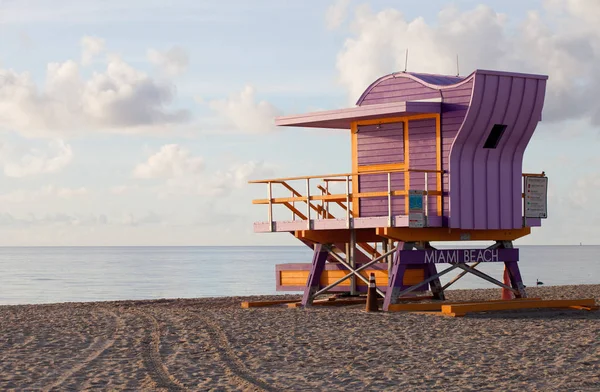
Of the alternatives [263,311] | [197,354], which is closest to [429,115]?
[263,311]

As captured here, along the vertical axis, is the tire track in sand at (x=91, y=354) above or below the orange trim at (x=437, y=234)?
below

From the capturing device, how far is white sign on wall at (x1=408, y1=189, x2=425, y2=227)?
69.3ft

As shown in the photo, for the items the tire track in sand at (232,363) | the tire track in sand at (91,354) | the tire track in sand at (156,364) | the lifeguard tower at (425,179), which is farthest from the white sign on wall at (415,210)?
the tire track in sand at (91,354)

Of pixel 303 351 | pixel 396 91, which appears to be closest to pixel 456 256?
pixel 396 91

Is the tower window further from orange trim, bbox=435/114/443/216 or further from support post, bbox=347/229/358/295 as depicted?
→ support post, bbox=347/229/358/295

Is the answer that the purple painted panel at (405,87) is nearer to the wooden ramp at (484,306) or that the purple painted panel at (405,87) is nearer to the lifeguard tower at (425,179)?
the lifeguard tower at (425,179)

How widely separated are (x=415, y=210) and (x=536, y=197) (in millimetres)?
4060

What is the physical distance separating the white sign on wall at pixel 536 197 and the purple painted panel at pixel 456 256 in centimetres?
101

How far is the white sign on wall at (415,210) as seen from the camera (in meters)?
21.1

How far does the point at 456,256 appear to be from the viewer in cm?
2291

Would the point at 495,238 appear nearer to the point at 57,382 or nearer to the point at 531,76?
the point at 531,76

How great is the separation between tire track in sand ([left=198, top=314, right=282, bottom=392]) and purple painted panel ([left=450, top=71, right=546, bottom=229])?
606cm

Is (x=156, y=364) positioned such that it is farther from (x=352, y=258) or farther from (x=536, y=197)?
(x=536, y=197)

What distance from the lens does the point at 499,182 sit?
22.7m
